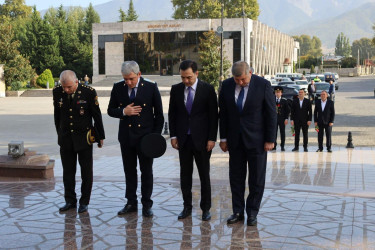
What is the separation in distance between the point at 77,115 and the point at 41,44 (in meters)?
63.7

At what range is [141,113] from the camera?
633cm

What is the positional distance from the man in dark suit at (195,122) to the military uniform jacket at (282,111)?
8165mm

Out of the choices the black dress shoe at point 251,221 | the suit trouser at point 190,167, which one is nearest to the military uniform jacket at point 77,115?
the suit trouser at point 190,167

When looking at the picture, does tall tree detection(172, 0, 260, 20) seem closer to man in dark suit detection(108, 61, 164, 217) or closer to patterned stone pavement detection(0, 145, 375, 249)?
patterned stone pavement detection(0, 145, 375, 249)

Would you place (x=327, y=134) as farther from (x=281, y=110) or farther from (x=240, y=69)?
(x=240, y=69)

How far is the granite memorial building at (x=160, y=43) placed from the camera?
62.5 m

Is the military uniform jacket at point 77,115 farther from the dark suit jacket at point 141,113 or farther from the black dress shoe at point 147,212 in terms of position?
the black dress shoe at point 147,212

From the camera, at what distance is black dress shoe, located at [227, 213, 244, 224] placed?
606 cm

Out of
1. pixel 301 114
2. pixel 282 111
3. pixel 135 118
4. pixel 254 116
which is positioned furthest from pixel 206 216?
pixel 282 111

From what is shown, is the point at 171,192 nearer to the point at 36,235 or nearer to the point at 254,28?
the point at 36,235

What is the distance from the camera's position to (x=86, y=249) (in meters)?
5.19

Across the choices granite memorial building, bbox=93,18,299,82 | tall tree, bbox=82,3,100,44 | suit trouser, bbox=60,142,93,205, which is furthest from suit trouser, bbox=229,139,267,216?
tall tree, bbox=82,3,100,44

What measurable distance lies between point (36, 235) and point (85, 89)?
1921 mm

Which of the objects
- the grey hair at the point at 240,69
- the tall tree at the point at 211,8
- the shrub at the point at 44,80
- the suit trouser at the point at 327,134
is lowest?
the suit trouser at the point at 327,134
